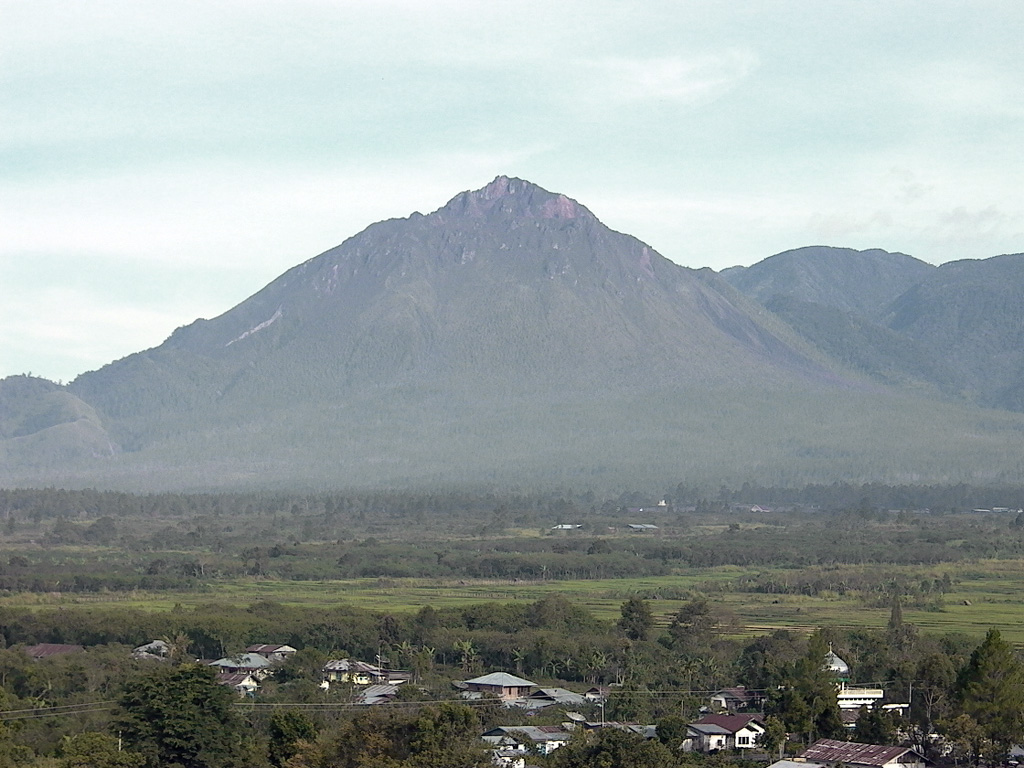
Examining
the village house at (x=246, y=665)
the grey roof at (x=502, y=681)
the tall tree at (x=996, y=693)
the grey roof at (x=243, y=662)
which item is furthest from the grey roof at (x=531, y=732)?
the grey roof at (x=243, y=662)

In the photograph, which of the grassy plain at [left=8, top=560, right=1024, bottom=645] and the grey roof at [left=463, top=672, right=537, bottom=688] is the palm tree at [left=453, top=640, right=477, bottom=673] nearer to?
the grey roof at [left=463, top=672, right=537, bottom=688]

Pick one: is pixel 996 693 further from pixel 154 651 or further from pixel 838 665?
pixel 154 651

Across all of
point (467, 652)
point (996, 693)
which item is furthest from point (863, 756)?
point (467, 652)

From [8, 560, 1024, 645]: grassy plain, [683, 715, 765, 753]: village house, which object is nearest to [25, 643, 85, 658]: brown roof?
[8, 560, 1024, 645]: grassy plain

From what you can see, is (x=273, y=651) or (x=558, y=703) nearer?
(x=558, y=703)

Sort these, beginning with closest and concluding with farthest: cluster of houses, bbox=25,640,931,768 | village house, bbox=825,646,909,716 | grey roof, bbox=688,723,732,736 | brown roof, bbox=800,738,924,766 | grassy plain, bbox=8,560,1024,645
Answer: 1. brown roof, bbox=800,738,924,766
2. cluster of houses, bbox=25,640,931,768
3. grey roof, bbox=688,723,732,736
4. village house, bbox=825,646,909,716
5. grassy plain, bbox=8,560,1024,645

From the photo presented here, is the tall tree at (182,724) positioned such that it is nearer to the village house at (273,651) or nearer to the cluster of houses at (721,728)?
the cluster of houses at (721,728)
